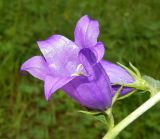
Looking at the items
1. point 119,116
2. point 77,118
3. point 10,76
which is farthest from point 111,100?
point 10,76

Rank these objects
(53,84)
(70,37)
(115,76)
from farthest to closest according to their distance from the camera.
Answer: (70,37), (115,76), (53,84)

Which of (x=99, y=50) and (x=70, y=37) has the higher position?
(x=99, y=50)

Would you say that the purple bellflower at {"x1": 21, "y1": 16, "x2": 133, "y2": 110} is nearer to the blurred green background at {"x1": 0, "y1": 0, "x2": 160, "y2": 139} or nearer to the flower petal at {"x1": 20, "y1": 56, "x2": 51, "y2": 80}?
the flower petal at {"x1": 20, "y1": 56, "x2": 51, "y2": 80}

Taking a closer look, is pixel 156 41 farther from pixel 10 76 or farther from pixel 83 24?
pixel 83 24

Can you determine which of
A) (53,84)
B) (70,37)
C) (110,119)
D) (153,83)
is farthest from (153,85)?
(70,37)

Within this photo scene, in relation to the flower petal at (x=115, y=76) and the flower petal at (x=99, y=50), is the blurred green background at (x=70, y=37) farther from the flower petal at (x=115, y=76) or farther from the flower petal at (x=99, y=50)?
the flower petal at (x=99, y=50)

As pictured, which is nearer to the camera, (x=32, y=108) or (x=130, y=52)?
(x=32, y=108)

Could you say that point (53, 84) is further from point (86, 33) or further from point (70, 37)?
point (70, 37)
